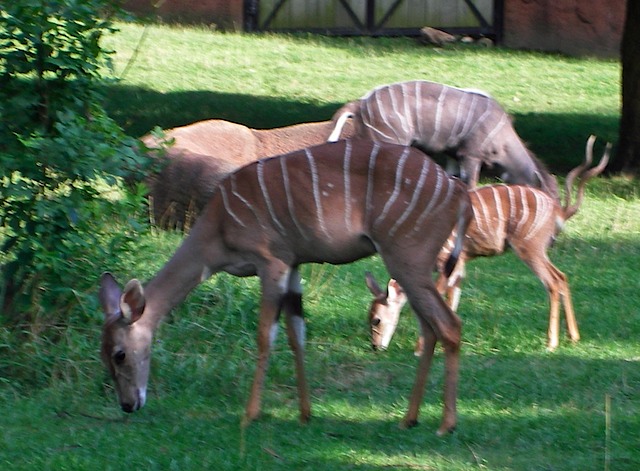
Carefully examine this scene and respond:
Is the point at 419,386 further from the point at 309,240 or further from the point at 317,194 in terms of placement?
the point at 317,194

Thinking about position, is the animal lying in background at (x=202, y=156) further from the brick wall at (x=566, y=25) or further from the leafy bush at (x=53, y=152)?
the brick wall at (x=566, y=25)

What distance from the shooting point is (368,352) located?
6109 mm

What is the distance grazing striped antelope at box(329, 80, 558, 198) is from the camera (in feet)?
29.2

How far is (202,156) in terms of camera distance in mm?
8617

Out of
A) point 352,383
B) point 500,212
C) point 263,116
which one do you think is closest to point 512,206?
point 500,212

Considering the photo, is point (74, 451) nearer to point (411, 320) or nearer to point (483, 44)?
point (411, 320)

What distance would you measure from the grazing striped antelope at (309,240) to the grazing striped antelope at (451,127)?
393 cm

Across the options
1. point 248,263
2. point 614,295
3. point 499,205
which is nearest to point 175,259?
point 248,263

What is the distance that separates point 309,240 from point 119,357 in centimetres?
96

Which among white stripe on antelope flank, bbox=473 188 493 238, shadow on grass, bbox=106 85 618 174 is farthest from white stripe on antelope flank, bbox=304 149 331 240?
shadow on grass, bbox=106 85 618 174

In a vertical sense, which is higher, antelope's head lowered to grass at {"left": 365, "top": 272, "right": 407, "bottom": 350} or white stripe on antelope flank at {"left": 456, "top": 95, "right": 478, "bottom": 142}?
white stripe on antelope flank at {"left": 456, "top": 95, "right": 478, "bottom": 142}

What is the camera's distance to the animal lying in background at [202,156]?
8414 millimetres

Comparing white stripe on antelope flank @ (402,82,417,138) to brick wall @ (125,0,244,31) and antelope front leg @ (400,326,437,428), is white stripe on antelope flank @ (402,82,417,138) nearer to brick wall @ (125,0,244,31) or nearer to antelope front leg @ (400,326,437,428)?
antelope front leg @ (400,326,437,428)

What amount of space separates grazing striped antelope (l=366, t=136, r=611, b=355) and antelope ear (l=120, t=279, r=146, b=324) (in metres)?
1.71
